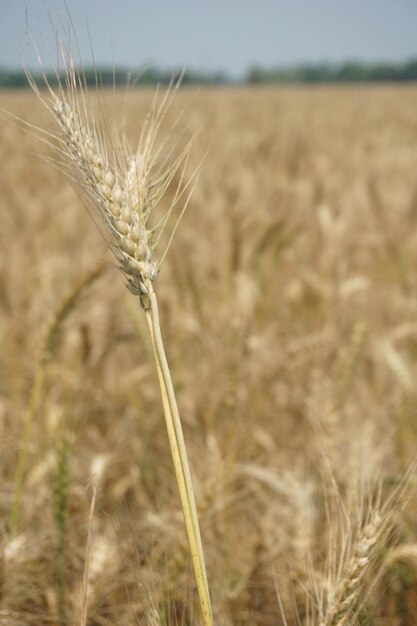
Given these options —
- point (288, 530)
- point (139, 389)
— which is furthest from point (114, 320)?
point (288, 530)

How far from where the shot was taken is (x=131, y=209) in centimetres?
61

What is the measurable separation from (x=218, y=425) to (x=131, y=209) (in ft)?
4.38

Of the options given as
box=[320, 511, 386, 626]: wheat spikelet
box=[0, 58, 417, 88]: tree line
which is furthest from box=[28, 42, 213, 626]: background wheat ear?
box=[0, 58, 417, 88]: tree line

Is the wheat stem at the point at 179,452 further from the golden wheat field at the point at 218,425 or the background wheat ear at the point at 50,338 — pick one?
the background wheat ear at the point at 50,338

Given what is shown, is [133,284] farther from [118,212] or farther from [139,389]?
[139,389]

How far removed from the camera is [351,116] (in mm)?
12953

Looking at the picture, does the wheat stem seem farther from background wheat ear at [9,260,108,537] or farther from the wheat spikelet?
background wheat ear at [9,260,108,537]

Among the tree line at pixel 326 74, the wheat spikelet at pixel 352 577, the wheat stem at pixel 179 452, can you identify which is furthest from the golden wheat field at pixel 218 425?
the tree line at pixel 326 74

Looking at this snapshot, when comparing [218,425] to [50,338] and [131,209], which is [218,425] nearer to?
[50,338]

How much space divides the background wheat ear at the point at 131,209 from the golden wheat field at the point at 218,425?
6 cm

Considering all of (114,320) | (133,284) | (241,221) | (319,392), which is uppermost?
(133,284)

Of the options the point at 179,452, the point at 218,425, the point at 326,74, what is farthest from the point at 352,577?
the point at 326,74

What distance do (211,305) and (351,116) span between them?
1172 centimetres

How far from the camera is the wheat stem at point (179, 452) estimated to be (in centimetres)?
57
